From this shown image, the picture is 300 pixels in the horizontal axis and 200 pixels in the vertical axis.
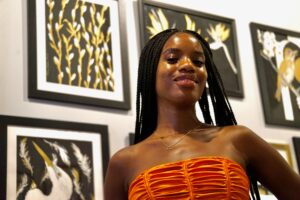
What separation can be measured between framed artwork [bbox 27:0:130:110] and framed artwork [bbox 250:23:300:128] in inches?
21.9

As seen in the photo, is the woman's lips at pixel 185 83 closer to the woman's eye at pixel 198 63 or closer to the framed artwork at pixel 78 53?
the woman's eye at pixel 198 63

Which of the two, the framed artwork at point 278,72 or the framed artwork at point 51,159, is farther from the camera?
the framed artwork at point 278,72

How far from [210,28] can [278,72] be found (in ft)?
1.06

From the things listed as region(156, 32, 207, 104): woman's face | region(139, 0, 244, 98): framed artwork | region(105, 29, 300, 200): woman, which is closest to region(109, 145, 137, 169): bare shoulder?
region(105, 29, 300, 200): woman

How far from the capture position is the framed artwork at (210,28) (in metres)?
1.64

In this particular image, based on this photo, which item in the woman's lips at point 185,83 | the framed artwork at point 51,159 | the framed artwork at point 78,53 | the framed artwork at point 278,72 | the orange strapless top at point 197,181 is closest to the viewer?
the orange strapless top at point 197,181

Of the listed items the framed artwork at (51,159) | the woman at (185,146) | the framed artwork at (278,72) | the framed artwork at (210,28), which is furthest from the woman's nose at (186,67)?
the framed artwork at (278,72)

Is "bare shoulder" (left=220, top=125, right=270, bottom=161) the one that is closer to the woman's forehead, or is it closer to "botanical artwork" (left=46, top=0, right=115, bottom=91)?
the woman's forehead

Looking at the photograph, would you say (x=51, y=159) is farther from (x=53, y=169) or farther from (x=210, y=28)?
(x=210, y=28)

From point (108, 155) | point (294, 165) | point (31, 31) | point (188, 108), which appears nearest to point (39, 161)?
point (108, 155)

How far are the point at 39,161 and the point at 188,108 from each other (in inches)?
20.9

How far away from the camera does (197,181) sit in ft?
2.67

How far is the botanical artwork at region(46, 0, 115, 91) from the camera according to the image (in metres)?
1.44

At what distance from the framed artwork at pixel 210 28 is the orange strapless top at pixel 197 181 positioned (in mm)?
824
